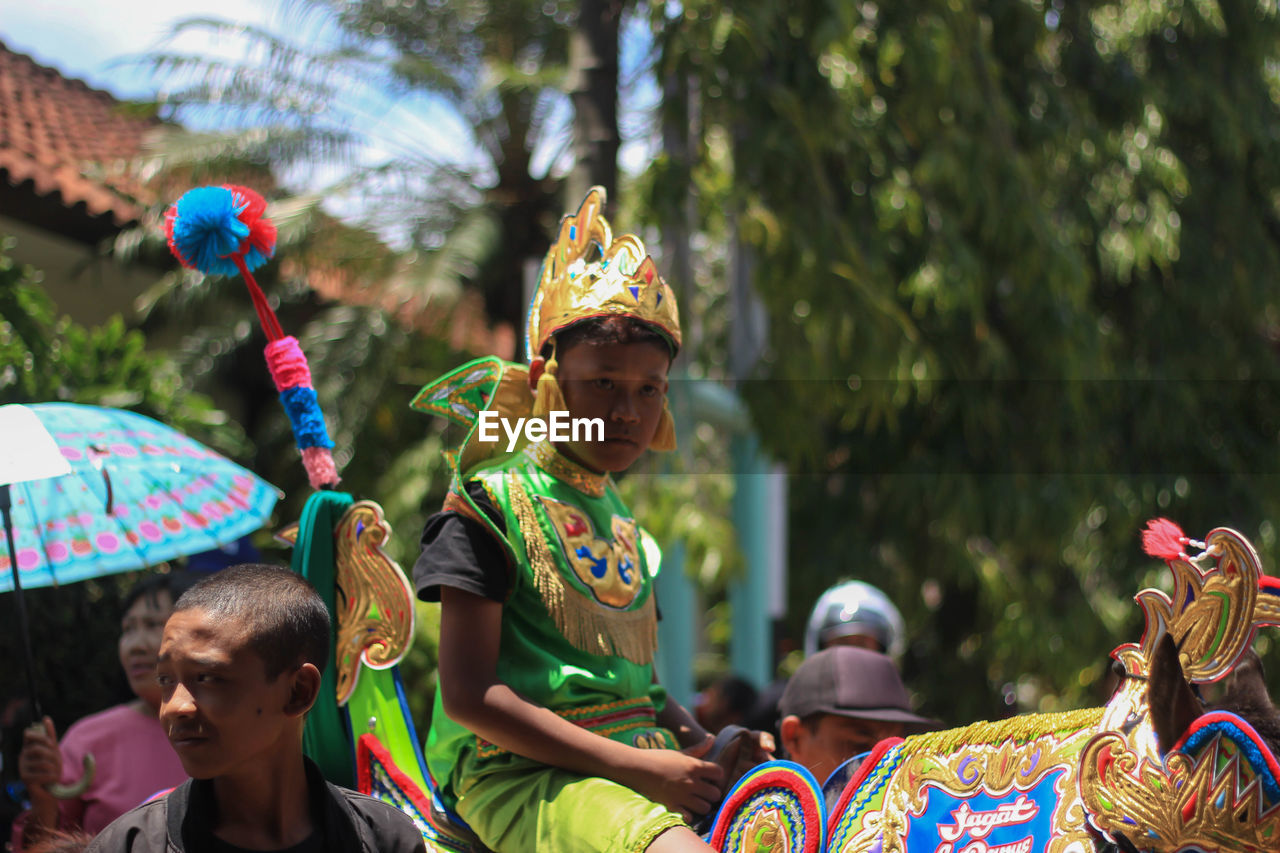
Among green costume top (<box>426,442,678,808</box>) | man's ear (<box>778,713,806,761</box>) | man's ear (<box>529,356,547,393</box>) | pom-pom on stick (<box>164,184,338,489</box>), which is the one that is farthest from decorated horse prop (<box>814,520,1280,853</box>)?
pom-pom on stick (<box>164,184,338,489</box>)

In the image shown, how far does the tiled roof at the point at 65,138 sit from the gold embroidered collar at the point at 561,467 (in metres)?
5.11

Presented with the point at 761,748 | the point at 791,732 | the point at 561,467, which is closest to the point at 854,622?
the point at 791,732

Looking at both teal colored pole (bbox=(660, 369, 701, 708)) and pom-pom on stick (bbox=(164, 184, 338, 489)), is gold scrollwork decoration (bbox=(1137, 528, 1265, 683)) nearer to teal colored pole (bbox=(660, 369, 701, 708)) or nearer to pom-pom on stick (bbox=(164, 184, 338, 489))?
pom-pom on stick (bbox=(164, 184, 338, 489))

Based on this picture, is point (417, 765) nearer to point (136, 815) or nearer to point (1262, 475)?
point (136, 815)

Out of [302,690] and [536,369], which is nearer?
[302,690]

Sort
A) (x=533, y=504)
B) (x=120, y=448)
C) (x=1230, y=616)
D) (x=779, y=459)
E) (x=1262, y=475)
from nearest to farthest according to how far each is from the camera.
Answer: (x=1230, y=616)
(x=533, y=504)
(x=120, y=448)
(x=779, y=459)
(x=1262, y=475)

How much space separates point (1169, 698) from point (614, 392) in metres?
1.19

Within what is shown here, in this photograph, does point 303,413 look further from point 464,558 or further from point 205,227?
point 464,558

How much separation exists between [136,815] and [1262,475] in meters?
8.18

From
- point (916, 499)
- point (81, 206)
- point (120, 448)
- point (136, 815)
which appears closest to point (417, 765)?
point (136, 815)

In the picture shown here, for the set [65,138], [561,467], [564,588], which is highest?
[65,138]

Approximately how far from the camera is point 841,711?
287 cm

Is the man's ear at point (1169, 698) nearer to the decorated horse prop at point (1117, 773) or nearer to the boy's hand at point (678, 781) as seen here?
the decorated horse prop at point (1117, 773)

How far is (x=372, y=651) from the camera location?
8.63ft
